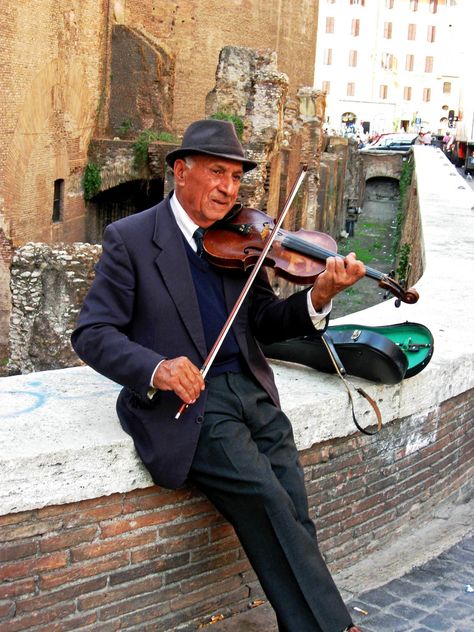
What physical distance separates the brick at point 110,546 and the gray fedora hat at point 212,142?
1228 mm

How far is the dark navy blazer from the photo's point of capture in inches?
120

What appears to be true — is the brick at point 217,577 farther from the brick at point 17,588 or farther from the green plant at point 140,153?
the green plant at point 140,153

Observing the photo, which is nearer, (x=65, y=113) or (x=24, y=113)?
(x=24, y=113)

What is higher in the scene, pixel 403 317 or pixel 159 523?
pixel 403 317

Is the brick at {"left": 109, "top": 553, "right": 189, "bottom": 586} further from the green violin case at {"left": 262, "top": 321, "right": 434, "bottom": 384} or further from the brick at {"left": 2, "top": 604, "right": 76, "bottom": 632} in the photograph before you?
the green violin case at {"left": 262, "top": 321, "right": 434, "bottom": 384}

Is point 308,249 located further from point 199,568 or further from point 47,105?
point 47,105

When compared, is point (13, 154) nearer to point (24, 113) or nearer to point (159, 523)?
point (24, 113)

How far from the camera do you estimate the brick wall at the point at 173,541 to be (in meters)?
2.87

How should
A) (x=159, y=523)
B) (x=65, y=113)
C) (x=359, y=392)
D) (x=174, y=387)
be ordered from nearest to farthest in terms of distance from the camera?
(x=174, y=387), (x=159, y=523), (x=359, y=392), (x=65, y=113)

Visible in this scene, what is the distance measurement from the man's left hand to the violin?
17 centimetres

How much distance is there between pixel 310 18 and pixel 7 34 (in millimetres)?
21072

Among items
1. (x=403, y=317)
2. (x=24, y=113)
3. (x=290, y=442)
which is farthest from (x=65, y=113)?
(x=290, y=442)

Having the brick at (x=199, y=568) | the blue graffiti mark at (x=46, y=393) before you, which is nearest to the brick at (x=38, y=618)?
the brick at (x=199, y=568)

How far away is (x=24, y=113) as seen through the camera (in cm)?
1788
